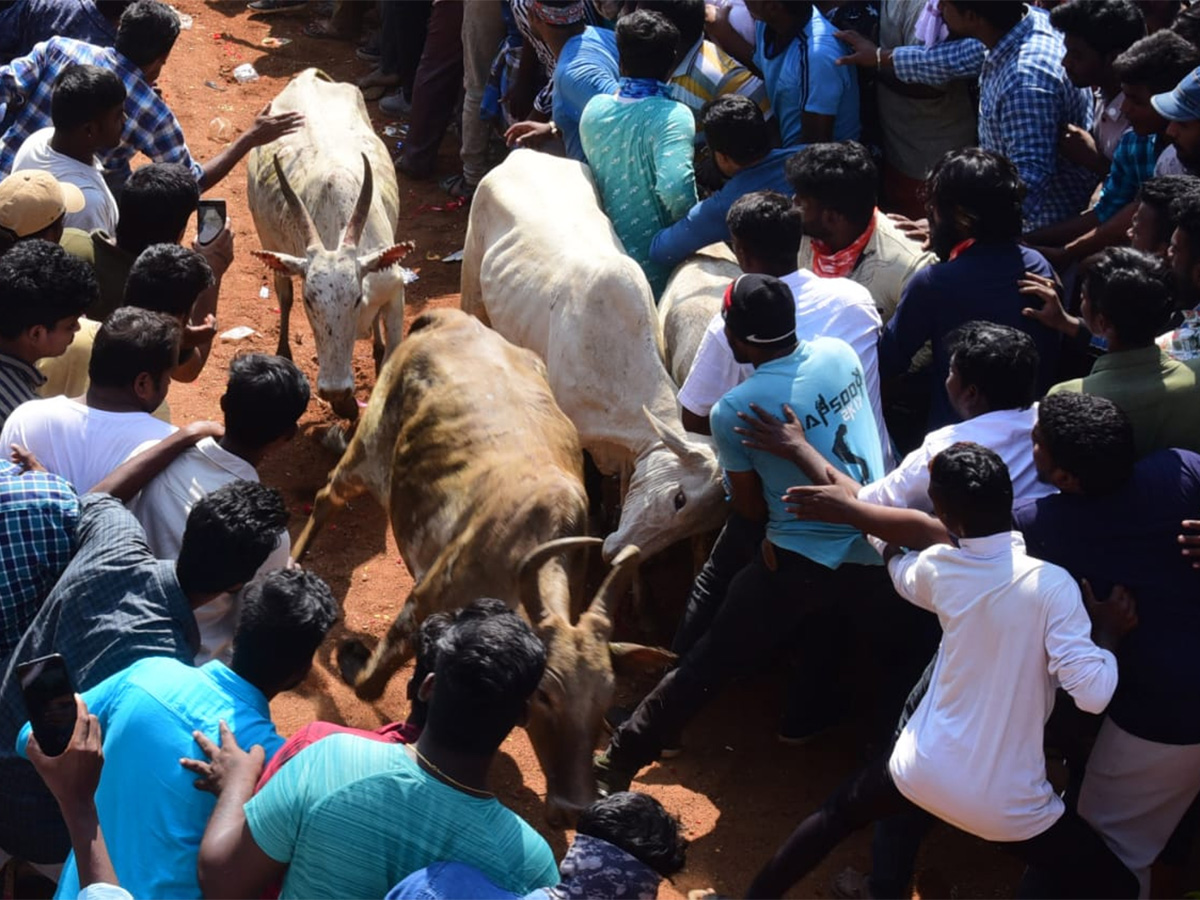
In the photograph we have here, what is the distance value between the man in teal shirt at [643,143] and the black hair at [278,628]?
4535 mm

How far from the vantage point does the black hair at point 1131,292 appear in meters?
4.98

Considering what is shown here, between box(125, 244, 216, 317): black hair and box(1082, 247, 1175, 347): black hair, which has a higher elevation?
box(1082, 247, 1175, 347): black hair

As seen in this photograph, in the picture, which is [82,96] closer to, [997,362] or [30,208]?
[30,208]

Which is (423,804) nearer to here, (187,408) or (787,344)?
(787,344)

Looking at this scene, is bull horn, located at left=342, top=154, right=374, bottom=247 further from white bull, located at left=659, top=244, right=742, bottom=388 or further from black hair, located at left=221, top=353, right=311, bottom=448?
black hair, located at left=221, top=353, right=311, bottom=448

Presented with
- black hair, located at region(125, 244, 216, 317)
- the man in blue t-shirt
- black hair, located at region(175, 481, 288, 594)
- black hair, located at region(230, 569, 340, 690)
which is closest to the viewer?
black hair, located at region(230, 569, 340, 690)

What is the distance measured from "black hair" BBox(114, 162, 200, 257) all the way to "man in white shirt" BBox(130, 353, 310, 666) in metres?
1.55

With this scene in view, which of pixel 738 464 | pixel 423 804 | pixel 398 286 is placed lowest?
pixel 398 286

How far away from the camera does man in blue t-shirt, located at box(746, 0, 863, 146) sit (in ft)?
26.2

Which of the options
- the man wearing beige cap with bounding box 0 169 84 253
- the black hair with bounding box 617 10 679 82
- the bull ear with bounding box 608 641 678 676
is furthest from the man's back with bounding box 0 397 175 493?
the black hair with bounding box 617 10 679 82

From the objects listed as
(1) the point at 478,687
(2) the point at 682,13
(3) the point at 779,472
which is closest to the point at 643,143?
(2) the point at 682,13

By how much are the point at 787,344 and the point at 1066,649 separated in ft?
5.27

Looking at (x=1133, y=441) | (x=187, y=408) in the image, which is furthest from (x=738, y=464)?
(x=187, y=408)

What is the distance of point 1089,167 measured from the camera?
7.16 m
